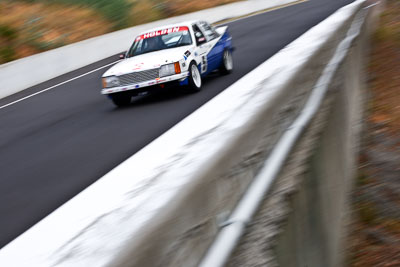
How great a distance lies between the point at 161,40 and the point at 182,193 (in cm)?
1176

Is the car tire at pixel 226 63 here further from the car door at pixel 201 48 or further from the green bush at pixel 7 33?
the green bush at pixel 7 33

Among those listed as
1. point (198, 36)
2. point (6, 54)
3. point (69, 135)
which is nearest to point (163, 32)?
point (198, 36)

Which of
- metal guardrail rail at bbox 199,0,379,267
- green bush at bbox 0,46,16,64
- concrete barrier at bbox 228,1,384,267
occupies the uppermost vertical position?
metal guardrail rail at bbox 199,0,379,267

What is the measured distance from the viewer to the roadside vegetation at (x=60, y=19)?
2633 cm

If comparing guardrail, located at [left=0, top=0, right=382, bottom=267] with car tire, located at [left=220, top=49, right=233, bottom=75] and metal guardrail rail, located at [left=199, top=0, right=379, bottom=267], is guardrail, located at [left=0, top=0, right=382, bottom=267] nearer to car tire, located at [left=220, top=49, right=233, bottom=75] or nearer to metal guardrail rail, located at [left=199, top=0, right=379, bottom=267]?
metal guardrail rail, located at [left=199, top=0, right=379, bottom=267]

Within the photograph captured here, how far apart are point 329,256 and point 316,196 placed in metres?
0.40

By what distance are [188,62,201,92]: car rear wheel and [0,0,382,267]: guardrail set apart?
27.6 ft

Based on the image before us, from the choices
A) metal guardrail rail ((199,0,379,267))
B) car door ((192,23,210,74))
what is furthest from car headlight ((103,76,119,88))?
metal guardrail rail ((199,0,379,267))

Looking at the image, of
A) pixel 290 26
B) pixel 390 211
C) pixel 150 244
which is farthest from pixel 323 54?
pixel 290 26

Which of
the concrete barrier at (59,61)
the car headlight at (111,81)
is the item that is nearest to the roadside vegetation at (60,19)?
the concrete barrier at (59,61)

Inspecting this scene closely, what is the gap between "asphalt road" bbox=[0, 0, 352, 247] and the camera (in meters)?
7.51

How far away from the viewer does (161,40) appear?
556 inches

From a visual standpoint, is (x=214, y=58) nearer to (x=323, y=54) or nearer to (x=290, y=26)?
(x=323, y=54)

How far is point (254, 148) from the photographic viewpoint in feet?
11.9
